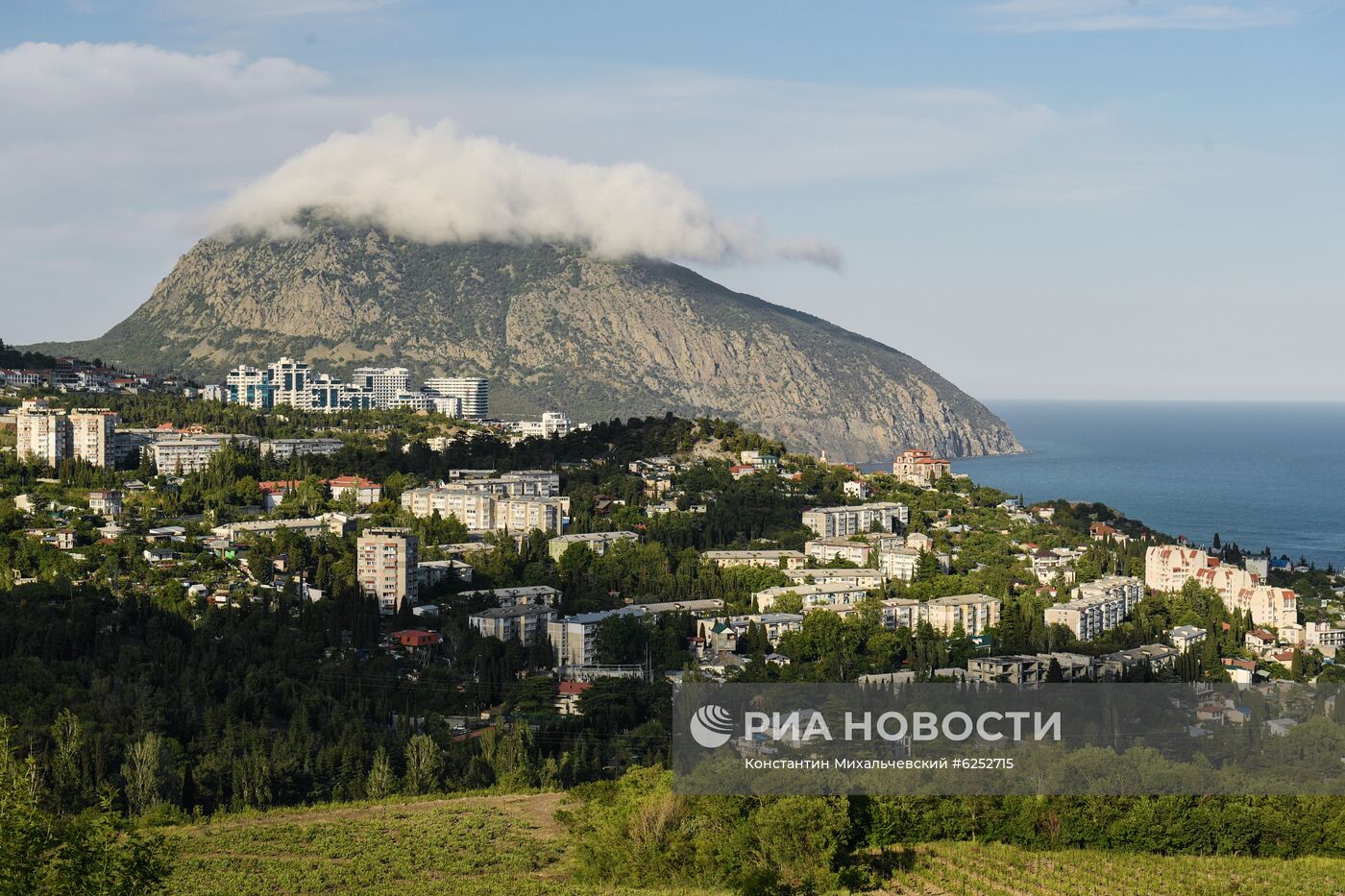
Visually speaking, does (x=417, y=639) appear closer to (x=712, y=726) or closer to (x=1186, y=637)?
(x=712, y=726)

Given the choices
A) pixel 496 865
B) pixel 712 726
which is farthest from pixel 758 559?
pixel 496 865

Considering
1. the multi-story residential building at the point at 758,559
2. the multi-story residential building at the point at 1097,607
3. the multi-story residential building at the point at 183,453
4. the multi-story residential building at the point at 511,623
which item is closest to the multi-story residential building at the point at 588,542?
the multi-story residential building at the point at 758,559

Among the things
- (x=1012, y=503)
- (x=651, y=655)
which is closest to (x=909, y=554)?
(x=651, y=655)

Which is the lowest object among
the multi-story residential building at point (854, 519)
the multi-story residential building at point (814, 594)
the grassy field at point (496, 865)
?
the grassy field at point (496, 865)

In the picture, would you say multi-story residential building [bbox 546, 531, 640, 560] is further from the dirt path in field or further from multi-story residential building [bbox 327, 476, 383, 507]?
the dirt path in field

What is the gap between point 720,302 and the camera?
442 feet

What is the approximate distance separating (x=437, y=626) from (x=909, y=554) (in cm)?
1399

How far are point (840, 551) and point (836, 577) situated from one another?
3127 mm

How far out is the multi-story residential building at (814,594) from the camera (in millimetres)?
39250

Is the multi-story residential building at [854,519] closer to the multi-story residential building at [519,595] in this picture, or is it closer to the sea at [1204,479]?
the multi-story residential building at [519,595]

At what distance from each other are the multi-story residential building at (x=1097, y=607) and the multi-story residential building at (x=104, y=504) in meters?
24.3

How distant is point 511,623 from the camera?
3591 centimetres

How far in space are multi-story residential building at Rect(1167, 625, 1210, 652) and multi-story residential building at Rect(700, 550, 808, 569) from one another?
10.0 meters

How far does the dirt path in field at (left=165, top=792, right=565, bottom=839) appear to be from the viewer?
24047 millimetres
